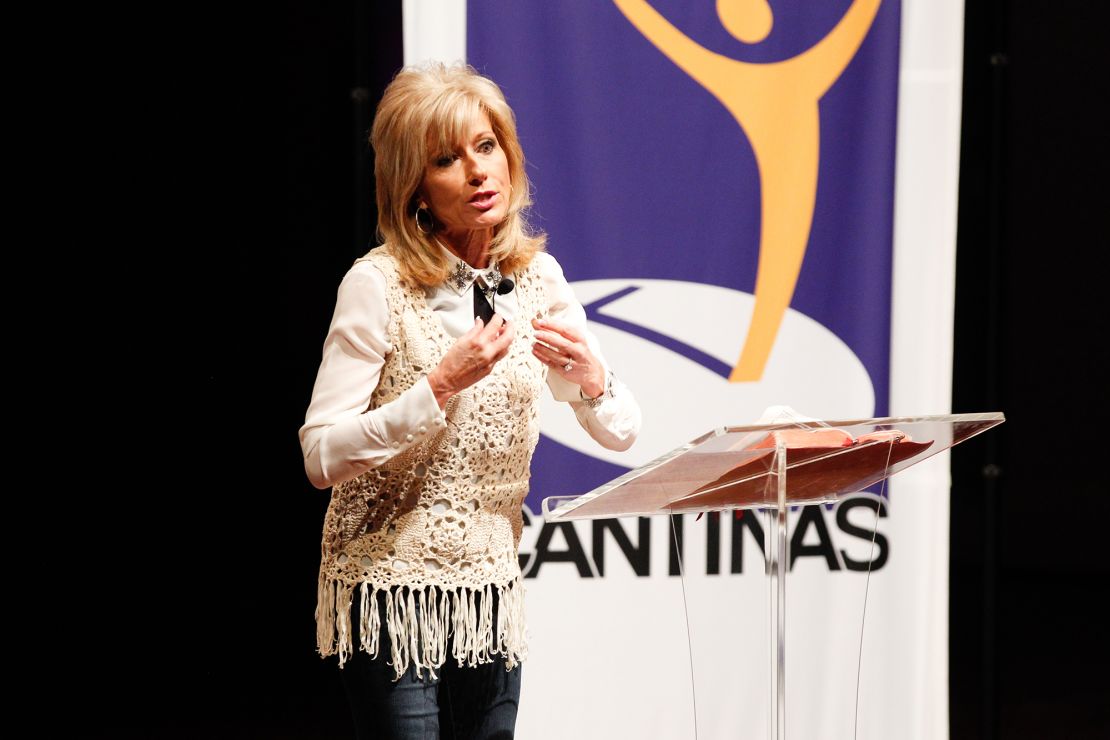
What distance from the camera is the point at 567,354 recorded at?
1.98 m

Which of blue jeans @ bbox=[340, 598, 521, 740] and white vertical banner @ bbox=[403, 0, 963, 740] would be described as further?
white vertical banner @ bbox=[403, 0, 963, 740]

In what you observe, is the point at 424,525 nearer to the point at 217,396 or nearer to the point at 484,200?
the point at 484,200

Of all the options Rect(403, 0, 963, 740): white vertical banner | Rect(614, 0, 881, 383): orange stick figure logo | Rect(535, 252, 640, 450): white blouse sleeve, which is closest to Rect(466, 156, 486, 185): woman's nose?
Rect(535, 252, 640, 450): white blouse sleeve

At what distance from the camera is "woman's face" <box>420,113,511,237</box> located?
78.0 inches

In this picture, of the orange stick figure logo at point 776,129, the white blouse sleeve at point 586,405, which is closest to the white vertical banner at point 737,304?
the orange stick figure logo at point 776,129

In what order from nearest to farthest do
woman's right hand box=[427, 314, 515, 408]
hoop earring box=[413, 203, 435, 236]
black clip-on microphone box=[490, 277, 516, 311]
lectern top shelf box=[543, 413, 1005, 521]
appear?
lectern top shelf box=[543, 413, 1005, 521] → woman's right hand box=[427, 314, 515, 408] → black clip-on microphone box=[490, 277, 516, 311] → hoop earring box=[413, 203, 435, 236]

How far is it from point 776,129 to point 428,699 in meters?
1.77

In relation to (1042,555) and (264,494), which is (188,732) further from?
(1042,555)

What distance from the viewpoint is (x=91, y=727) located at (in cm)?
414

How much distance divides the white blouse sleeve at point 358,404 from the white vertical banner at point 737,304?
1137 millimetres

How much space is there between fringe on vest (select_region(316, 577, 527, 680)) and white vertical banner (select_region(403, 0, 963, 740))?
3.29ft

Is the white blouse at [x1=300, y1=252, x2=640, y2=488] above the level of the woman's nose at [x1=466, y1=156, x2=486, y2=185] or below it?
below

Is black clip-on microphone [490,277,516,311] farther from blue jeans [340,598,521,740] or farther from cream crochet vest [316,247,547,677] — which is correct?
blue jeans [340,598,521,740]

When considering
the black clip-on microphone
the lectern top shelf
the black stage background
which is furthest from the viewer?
the black stage background
